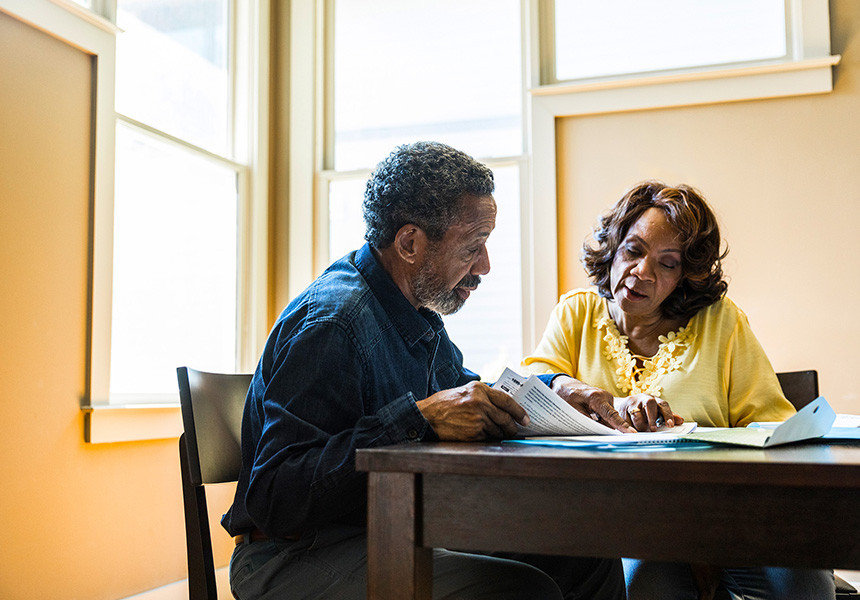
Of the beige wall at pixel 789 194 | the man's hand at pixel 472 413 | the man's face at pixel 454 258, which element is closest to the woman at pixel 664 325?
the man's face at pixel 454 258

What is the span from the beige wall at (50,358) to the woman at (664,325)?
135 centimetres

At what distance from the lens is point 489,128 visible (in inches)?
134

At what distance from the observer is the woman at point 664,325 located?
1.85 meters

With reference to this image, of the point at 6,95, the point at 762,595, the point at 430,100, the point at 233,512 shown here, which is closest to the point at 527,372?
the point at 762,595

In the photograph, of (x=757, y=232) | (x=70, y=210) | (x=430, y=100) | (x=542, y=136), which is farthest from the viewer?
(x=430, y=100)

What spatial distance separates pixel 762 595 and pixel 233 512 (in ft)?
3.21

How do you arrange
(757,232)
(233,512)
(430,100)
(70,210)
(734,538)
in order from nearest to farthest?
(734,538) → (233,512) → (70,210) → (757,232) → (430,100)

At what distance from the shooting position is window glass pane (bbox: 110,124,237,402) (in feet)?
8.70

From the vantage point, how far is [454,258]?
1488mm

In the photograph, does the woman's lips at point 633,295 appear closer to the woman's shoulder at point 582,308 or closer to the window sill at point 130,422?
the woman's shoulder at point 582,308

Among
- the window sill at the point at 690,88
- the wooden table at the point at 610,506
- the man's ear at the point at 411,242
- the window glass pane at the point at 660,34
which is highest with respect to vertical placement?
the window glass pane at the point at 660,34

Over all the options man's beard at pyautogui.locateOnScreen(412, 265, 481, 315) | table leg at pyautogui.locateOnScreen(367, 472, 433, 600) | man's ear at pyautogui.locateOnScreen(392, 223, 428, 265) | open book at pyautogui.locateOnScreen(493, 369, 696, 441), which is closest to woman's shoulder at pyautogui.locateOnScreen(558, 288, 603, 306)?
man's beard at pyautogui.locateOnScreen(412, 265, 481, 315)

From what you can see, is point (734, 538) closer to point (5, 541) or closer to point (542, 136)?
point (5, 541)

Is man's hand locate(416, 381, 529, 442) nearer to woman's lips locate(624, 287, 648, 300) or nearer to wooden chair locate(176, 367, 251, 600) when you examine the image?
wooden chair locate(176, 367, 251, 600)
